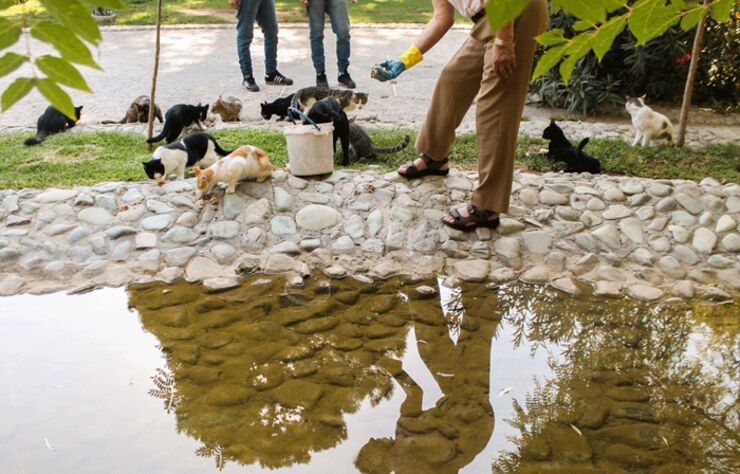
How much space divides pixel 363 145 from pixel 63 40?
4.00 metres

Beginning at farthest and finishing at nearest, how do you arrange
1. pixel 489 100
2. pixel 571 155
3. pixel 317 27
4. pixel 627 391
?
pixel 317 27 → pixel 571 155 → pixel 489 100 → pixel 627 391

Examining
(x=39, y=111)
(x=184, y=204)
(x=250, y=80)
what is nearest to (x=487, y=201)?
(x=184, y=204)

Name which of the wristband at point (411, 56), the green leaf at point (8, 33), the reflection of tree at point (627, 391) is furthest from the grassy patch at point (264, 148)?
the green leaf at point (8, 33)

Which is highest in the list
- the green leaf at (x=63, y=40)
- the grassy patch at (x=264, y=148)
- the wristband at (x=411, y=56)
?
the green leaf at (x=63, y=40)

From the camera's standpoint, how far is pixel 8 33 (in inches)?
38.4

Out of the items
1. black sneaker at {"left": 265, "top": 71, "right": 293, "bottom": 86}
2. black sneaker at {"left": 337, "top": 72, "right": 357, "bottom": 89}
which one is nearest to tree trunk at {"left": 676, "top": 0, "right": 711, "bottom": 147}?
black sneaker at {"left": 337, "top": 72, "right": 357, "bottom": 89}

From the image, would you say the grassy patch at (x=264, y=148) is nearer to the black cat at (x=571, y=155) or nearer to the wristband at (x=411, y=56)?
the black cat at (x=571, y=155)

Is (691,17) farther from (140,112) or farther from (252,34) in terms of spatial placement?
(252,34)

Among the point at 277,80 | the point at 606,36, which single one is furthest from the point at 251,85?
the point at 606,36

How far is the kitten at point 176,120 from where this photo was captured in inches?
207

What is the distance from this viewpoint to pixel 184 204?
164 inches

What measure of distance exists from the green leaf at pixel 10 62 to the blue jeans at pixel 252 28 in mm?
6812

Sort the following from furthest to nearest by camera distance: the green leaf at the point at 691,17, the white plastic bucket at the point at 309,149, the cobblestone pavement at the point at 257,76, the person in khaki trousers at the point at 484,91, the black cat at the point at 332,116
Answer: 1. the cobblestone pavement at the point at 257,76
2. the black cat at the point at 332,116
3. the white plastic bucket at the point at 309,149
4. the person in khaki trousers at the point at 484,91
5. the green leaf at the point at 691,17

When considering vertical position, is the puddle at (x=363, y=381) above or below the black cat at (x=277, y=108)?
below
